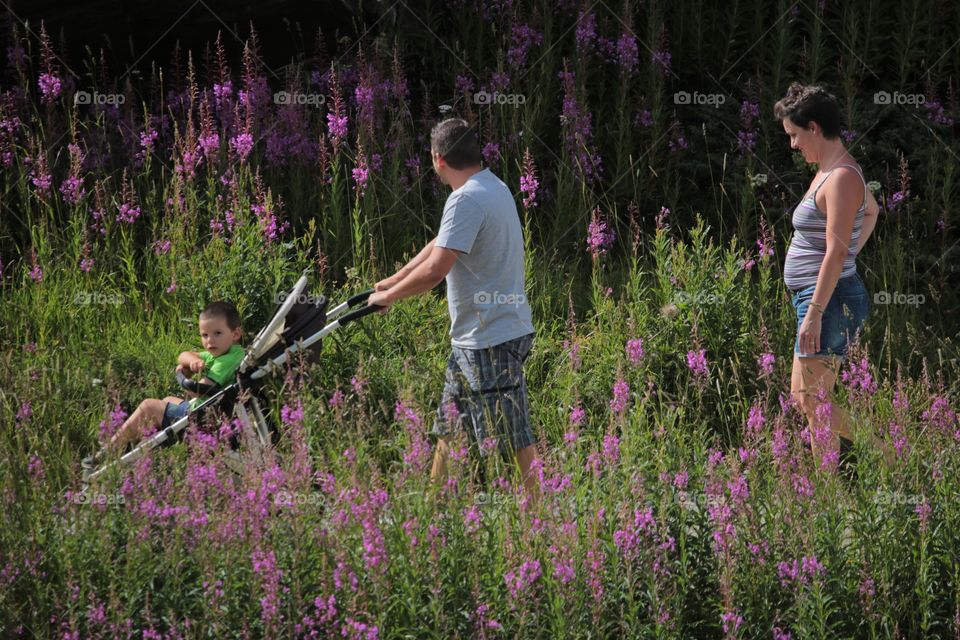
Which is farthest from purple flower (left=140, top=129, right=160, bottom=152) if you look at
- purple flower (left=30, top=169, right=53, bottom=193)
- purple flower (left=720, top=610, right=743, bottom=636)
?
purple flower (left=720, top=610, right=743, bottom=636)

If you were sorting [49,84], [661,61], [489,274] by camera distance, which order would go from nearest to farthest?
1. [489,274]
2. [49,84]
3. [661,61]

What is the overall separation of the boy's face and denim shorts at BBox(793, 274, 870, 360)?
2526mm

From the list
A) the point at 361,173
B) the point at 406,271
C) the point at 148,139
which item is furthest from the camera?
the point at 148,139

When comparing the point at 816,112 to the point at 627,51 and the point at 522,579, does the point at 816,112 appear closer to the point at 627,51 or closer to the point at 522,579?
the point at 522,579

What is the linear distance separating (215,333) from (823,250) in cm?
271

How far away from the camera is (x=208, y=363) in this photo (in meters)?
5.43

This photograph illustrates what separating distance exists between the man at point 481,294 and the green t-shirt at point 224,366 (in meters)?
0.88

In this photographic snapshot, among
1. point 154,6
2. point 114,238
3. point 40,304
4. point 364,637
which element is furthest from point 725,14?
point 364,637

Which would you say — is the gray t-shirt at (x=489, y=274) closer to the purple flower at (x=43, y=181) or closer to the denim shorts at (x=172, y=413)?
the denim shorts at (x=172, y=413)

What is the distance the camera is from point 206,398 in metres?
5.16

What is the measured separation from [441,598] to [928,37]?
6798mm

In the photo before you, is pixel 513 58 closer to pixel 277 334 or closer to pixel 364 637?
pixel 277 334

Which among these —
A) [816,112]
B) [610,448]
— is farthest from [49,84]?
[610,448]

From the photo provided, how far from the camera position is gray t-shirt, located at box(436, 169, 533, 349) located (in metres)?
4.83
